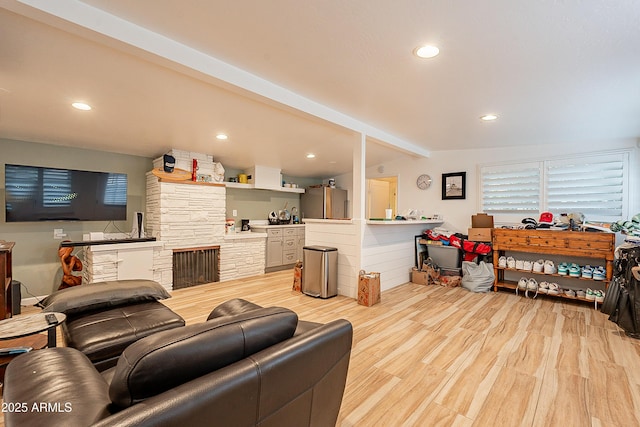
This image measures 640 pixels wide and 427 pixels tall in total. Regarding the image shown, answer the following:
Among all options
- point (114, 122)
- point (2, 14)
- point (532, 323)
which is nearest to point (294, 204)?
point (114, 122)

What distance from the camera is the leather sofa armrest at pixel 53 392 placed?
0.82 m

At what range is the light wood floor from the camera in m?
1.68

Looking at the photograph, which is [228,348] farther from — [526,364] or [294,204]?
[294,204]

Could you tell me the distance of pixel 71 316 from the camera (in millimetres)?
2043

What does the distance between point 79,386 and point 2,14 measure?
2.05m

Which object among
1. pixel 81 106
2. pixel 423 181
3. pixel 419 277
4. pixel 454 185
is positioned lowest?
pixel 419 277

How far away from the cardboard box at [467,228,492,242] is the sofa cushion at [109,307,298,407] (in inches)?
168

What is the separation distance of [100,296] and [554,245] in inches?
196

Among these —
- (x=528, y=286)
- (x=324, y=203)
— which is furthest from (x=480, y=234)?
(x=324, y=203)

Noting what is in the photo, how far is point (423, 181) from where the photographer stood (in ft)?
18.1

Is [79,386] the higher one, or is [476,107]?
[476,107]

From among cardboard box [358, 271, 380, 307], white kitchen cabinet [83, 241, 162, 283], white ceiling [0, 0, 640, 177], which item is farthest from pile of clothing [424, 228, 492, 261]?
white kitchen cabinet [83, 241, 162, 283]

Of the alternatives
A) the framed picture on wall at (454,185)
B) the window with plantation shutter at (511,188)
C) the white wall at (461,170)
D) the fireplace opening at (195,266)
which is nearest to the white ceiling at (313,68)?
the white wall at (461,170)

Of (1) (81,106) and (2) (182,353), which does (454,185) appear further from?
(1) (81,106)
